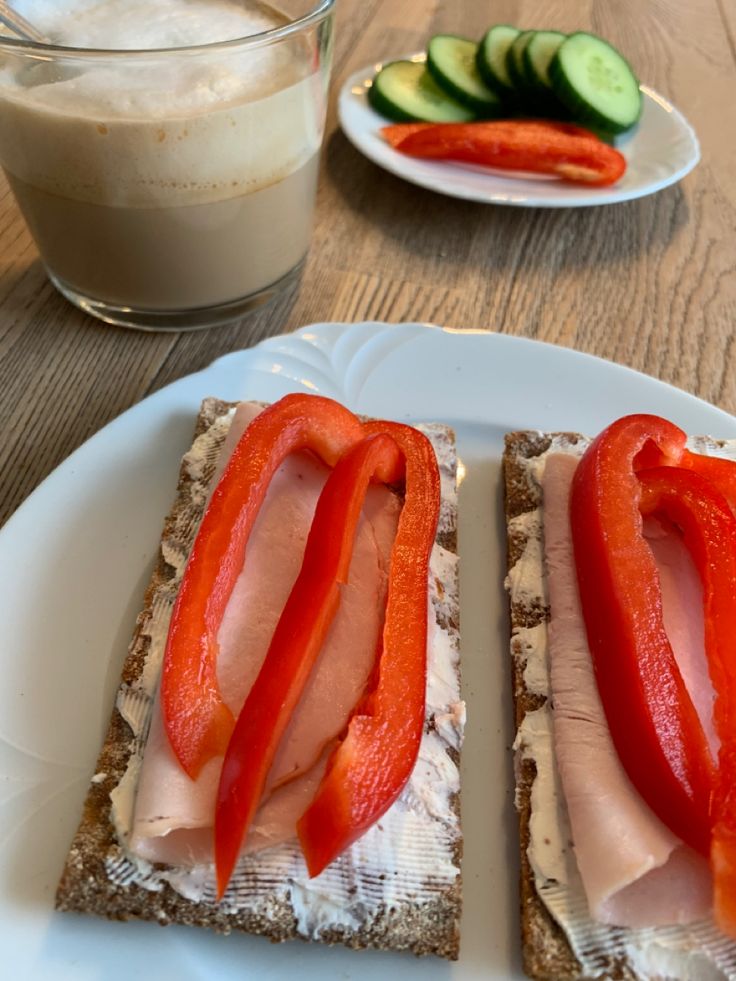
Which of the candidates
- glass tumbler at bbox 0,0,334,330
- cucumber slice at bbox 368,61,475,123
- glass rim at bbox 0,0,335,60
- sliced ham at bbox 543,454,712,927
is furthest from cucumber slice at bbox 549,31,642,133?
sliced ham at bbox 543,454,712,927

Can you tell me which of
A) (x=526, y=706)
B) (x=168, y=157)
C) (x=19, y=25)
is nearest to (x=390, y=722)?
(x=526, y=706)

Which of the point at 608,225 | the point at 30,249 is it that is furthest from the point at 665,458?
the point at 30,249

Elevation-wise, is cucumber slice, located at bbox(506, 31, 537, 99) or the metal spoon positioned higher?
the metal spoon

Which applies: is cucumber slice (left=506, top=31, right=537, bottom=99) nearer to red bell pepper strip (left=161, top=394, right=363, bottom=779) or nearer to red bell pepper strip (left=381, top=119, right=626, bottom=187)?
red bell pepper strip (left=381, top=119, right=626, bottom=187)

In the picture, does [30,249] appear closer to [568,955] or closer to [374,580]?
[374,580]

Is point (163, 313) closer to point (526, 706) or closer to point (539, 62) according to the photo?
point (526, 706)

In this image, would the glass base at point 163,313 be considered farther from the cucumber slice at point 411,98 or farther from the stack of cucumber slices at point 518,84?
the stack of cucumber slices at point 518,84
